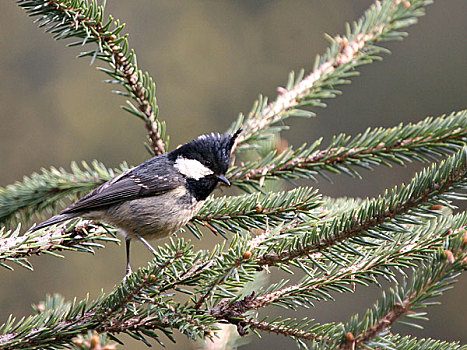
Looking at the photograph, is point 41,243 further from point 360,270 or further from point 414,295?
point 414,295

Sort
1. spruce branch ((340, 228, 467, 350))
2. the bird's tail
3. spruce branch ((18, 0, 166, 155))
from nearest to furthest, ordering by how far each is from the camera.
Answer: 1. spruce branch ((340, 228, 467, 350))
2. spruce branch ((18, 0, 166, 155))
3. the bird's tail

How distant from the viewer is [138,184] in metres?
2.44

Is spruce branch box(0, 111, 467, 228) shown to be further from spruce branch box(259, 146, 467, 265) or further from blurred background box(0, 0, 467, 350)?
blurred background box(0, 0, 467, 350)

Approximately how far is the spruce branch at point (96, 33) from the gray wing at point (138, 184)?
474 millimetres

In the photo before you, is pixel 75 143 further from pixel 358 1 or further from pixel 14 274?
pixel 358 1

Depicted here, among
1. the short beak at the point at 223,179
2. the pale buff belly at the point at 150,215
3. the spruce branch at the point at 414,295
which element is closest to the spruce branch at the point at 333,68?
the short beak at the point at 223,179

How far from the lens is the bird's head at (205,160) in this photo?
2.21m

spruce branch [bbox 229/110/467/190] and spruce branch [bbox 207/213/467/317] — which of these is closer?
spruce branch [bbox 207/213/467/317]

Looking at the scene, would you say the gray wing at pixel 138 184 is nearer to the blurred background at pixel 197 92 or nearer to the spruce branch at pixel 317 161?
the spruce branch at pixel 317 161

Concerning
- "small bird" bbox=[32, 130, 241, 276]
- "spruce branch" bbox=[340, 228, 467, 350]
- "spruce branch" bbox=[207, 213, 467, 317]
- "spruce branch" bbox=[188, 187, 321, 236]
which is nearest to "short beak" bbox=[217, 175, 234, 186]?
"small bird" bbox=[32, 130, 241, 276]

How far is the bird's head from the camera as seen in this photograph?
2.21m

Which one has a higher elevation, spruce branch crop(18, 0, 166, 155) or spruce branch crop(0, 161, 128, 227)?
spruce branch crop(18, 0, 166, 155)

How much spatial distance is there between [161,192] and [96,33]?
98 centimetres

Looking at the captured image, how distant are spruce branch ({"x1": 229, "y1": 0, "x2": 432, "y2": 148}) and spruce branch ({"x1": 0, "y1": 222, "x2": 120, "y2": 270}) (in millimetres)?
780
